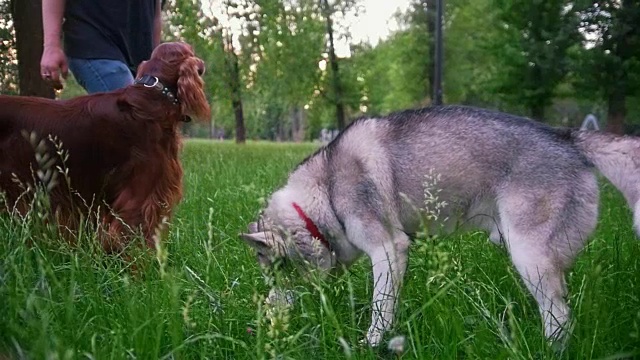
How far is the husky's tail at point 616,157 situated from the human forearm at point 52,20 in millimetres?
3059

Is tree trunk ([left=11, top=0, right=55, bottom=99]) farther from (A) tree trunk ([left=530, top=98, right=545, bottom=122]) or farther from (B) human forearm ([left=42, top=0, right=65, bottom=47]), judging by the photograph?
(A) tree trunk ([left=530, top=98, right=545, bottom=122])

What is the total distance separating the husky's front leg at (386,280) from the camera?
96.4 inches

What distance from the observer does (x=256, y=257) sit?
3.18 metres

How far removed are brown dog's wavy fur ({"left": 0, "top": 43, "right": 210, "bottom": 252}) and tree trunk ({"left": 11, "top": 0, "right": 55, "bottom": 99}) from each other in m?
5.06

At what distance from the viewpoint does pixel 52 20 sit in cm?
366

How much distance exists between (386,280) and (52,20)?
263cm

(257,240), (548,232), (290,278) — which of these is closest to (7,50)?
(257,240)

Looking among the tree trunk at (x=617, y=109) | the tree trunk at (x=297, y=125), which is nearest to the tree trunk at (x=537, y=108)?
the tree trunk at (x=617, y=109)

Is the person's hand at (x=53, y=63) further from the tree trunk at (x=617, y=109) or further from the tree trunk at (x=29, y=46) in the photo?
the tree trunk at (x=617, y=109)

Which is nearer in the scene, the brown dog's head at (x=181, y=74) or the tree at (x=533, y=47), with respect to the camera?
the brown dog's head at (x=181, y=74)

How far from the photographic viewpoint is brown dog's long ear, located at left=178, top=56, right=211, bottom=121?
360cm

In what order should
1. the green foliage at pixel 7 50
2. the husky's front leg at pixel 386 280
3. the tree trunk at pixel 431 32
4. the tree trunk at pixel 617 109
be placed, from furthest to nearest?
the tree trunk at pixel 431 32, the tree trunk at pixel 617 109, the green foliage at pixel 7 50, the husky's front leg at pixel 386 280

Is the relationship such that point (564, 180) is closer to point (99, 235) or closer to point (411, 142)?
point (411, 142)

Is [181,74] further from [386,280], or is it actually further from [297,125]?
[297,125]
